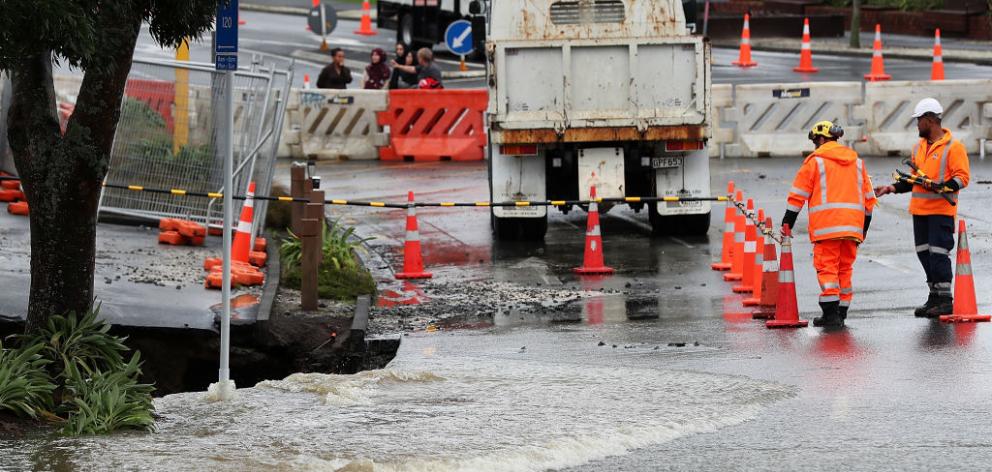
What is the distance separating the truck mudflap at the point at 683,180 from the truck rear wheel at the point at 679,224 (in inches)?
6.6

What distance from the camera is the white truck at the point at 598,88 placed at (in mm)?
17234

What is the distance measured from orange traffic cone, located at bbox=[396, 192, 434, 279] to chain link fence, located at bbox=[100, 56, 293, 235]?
187cm

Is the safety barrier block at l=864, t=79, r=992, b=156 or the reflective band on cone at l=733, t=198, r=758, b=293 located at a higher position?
the safety barrier block at l=864, t=79, r=992, b=156

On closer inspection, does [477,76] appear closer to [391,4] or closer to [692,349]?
[391,4]

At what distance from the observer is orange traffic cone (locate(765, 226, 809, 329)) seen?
12398mm

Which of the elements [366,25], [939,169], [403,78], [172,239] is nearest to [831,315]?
[939,169]

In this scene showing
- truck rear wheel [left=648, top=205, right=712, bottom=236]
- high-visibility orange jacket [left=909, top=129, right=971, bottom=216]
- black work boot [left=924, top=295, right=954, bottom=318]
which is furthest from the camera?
truck rear wheel [left=648, top=205, right=712, bottom=236]

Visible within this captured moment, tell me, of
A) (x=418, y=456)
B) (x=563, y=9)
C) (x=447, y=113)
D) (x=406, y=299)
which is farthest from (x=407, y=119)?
(x=418, y=456)

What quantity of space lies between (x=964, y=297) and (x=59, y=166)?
693 cm

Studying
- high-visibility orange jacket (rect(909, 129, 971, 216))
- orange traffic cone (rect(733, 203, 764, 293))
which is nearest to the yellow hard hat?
high-visibility orange jacket (rect(909, 129, 971, 216))

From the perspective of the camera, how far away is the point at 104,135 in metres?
9.73

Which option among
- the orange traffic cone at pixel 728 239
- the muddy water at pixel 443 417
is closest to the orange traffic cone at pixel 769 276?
the muddy water at pixel 443 417

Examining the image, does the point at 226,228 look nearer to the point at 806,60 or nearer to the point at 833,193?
the point at 833,193

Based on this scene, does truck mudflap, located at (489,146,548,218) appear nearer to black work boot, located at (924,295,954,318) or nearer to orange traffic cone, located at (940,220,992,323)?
black work boot, located at (924,295,954,318)
